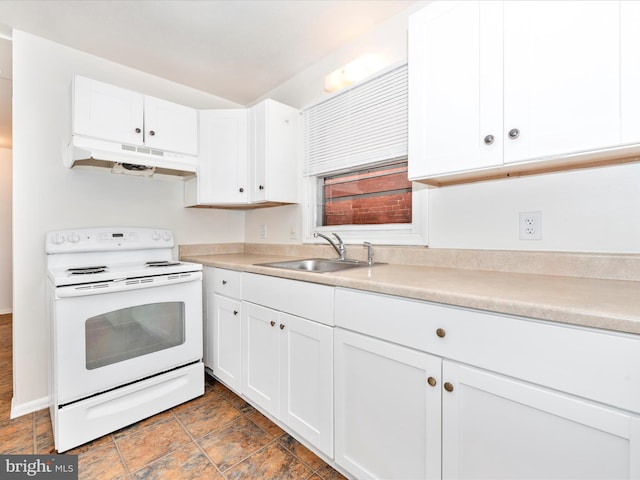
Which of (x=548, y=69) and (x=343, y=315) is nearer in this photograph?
(x=548, y=69)

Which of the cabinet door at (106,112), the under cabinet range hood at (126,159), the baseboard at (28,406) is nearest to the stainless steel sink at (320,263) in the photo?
the under cabinet range hood at (126,159)

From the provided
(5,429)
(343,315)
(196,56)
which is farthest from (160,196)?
(343,315)

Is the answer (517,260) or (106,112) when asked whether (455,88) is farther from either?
(106,112)

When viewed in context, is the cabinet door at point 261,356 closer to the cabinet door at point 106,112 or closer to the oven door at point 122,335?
the oven door at point 122,335

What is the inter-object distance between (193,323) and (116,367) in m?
0.46

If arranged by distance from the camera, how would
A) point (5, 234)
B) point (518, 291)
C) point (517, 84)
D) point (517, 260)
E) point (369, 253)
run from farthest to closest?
point (5, 234) → point (369, 253) → point (517, 260) → point (517, 84) → point (518, 291)

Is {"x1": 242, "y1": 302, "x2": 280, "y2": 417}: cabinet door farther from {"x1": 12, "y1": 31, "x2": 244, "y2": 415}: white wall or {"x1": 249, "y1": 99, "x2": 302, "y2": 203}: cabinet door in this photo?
{"x1": 12, "y1": 31, "x2": 244, "y2": 415}: white wall

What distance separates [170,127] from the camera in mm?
→ 2244

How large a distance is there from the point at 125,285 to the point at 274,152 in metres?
1.32

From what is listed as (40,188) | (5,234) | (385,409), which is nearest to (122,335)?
(40,188)

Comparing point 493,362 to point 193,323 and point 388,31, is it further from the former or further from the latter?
point 388,31

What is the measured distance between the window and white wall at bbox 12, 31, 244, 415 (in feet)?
4.91

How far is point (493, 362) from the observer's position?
91 cm

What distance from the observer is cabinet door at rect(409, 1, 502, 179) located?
1.20 m
